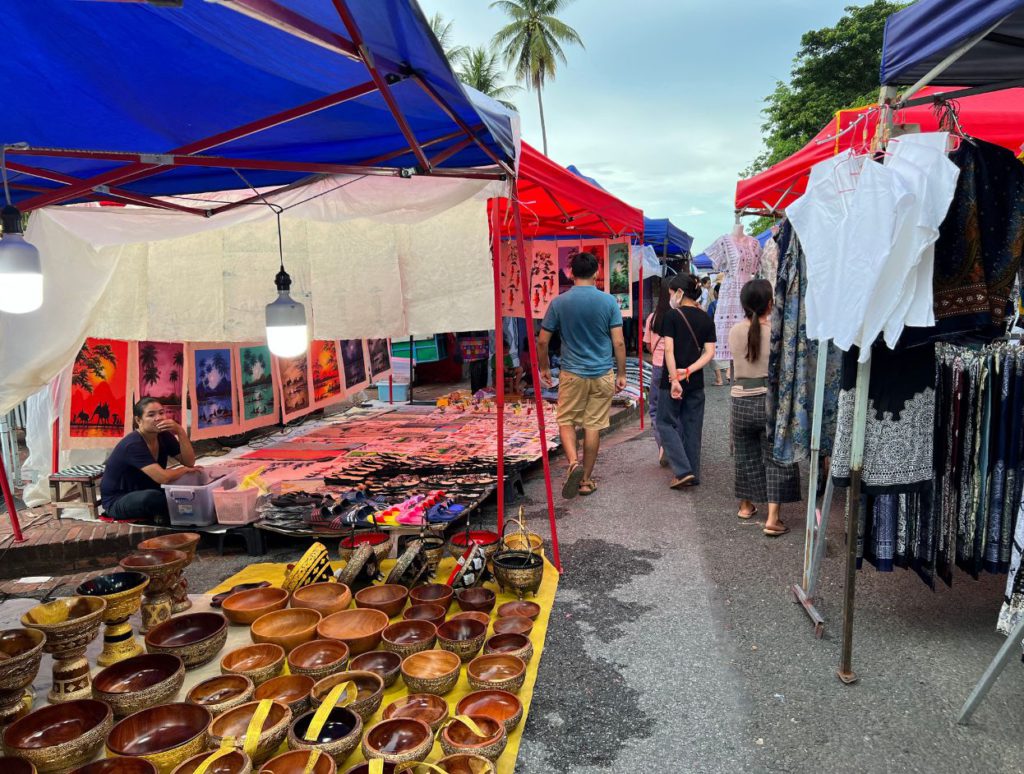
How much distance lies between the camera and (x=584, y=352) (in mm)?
5230

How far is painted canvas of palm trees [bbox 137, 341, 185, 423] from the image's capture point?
5.52m

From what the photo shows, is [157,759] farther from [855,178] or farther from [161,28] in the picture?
[855,178]

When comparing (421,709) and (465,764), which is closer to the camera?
(465,764)

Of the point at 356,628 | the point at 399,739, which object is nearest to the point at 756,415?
the point at 356,628

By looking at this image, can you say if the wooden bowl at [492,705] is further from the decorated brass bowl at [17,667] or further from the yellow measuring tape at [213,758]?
the decorated brass bowl at [17,667]

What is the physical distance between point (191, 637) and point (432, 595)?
114cm

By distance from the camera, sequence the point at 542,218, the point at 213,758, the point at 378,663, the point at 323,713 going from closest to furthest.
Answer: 1. the point at 213,758
2. the point at 323,713
3. the point at 378,663
4. the point at 542,218

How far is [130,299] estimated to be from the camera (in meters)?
5.20

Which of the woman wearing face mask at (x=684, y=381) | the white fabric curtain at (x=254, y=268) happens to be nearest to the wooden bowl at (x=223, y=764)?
the white fabric curtain at (x=254, y=268)

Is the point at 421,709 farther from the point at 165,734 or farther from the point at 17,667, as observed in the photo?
the point at 17,667

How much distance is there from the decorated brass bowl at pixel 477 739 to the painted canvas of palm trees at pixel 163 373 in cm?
431

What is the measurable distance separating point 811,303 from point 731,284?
5.23m

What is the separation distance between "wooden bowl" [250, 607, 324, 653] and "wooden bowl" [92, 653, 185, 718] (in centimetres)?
41

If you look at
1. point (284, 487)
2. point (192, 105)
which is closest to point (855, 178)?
point (192, 105)
